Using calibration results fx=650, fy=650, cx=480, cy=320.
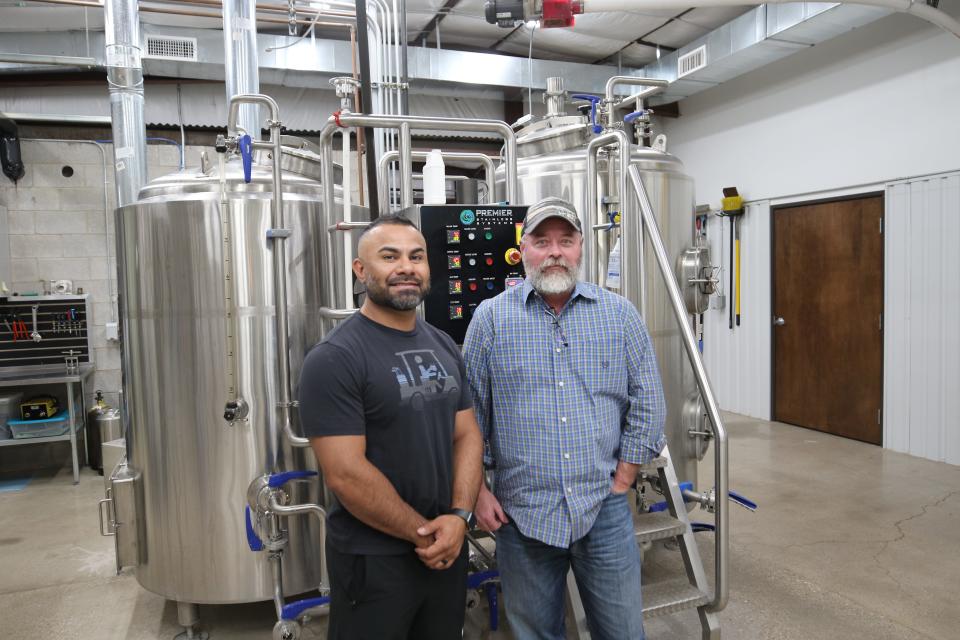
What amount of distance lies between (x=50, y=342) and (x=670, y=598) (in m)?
5.23

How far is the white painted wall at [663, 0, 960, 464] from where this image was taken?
4730 millimetres

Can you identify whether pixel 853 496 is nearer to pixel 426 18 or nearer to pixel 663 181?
A: pixel 663 181

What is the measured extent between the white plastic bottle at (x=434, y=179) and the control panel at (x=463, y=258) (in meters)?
0.12

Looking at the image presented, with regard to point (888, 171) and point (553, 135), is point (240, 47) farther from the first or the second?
point (888, 171)

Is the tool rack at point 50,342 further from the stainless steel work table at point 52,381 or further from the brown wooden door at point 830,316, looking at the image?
the brown wooden door at point 830,316

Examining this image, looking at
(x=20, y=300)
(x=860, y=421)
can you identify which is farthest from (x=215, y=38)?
(x=860, y=421)

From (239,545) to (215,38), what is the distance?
13.5 ft

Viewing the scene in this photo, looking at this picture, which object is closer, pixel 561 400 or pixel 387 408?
pixel 387 408

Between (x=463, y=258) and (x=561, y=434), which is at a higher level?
(x=463, y=258)

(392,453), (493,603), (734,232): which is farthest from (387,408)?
(734,232)

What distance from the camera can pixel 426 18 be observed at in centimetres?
545

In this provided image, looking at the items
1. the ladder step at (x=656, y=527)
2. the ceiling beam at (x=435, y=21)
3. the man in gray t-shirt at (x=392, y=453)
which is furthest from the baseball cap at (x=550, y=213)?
the ceiling beam at (x=435, y=21)

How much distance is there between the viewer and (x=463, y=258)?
2.39 meters

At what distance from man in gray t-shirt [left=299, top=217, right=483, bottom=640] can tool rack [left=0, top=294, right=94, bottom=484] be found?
4.36 metres
